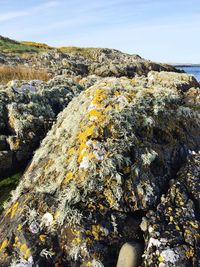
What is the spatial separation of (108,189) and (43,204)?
1.26 meters

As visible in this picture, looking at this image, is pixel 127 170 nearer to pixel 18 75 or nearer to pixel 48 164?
pixel 48 164

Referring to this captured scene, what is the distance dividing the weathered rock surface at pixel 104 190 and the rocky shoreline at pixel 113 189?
18 millimetres

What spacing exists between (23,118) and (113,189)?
16.8ft

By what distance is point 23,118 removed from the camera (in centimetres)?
1016

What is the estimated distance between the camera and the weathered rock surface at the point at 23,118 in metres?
9.46

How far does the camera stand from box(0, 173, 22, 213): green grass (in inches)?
324

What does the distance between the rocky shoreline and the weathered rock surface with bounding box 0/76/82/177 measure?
153cm

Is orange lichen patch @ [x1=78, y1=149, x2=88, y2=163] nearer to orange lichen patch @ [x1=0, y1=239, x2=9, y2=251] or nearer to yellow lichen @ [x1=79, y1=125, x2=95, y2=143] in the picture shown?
yellow lichen @ [x1=79, y1=125, x2=95, y2=143]

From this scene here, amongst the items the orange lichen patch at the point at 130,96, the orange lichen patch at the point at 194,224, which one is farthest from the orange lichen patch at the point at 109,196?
the orange lichen patch at the point at 130,96

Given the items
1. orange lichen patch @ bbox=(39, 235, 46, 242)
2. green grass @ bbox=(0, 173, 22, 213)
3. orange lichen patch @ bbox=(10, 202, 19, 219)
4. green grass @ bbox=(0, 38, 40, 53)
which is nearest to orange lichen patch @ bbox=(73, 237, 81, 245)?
orange lichen patch @ bbox=(39, 235, 46, 242)

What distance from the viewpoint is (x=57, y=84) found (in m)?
14.0

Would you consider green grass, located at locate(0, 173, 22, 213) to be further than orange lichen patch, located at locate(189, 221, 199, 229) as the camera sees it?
Yes

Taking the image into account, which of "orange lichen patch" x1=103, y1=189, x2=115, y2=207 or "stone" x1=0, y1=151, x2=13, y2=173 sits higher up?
"orange lichen patch" x1=103, y1=189, x2=115, y2=207

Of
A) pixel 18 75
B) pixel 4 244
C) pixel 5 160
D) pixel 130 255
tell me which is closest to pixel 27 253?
pixel 4 244
